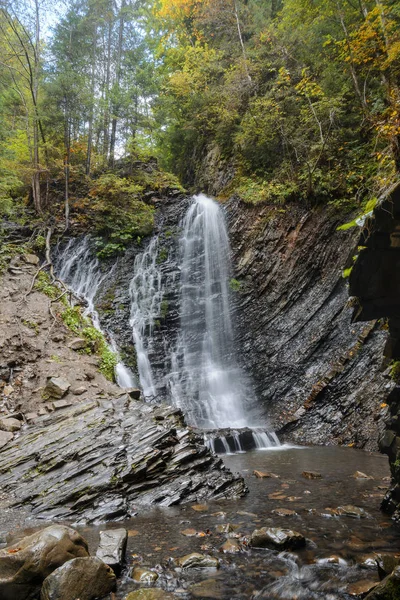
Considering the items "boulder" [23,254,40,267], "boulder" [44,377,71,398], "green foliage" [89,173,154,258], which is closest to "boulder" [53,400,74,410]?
"boulder" [44,377,71,398]

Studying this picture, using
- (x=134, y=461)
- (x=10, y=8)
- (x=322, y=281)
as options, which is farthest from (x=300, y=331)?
(x=10, y=8)

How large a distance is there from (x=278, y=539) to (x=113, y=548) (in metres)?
1.81

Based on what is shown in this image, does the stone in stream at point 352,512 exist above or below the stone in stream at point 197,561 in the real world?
below

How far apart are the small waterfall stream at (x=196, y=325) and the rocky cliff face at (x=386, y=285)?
5.26 metres

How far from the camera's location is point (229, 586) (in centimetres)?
350

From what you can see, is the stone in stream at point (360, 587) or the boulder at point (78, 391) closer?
the stone in stream at point (360, 587)

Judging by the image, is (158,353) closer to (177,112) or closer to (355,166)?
(355,166)

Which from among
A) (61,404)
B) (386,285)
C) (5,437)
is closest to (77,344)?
(61,404)

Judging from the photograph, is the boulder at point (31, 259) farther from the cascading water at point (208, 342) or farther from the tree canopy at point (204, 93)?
the cascading water at point (208, 342)

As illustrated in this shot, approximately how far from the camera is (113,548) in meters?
3.84

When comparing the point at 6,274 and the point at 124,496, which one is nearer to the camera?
the point at 124,496

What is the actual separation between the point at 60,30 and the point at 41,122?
5414 mm

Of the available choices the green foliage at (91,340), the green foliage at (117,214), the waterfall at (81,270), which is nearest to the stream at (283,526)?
the green foliage at (91,340)

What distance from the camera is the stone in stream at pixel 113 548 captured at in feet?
12.1
